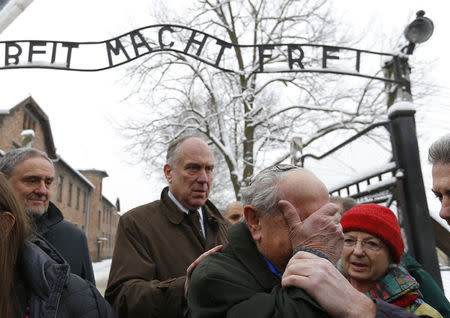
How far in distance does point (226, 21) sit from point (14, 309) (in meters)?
15.6

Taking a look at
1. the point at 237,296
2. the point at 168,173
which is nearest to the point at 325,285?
the point at 237,296

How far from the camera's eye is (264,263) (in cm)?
126

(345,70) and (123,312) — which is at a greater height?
(345,70)

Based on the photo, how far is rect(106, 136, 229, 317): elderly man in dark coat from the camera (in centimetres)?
190

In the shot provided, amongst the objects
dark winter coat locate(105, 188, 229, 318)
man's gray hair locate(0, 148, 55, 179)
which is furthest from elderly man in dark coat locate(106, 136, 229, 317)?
man's gray hair locate(0, 148, 55, 179)

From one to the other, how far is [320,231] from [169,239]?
131 centimetres

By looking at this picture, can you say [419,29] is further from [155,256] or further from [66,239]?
[66,239]

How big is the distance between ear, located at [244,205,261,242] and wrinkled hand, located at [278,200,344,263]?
14 centimetres

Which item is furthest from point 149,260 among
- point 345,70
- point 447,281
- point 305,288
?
point 345,70

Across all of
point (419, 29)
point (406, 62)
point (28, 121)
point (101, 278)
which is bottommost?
point (101, 278)

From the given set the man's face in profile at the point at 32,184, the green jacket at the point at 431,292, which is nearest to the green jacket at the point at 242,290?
the green jacket at the point at 431,292

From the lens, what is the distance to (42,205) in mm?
2791

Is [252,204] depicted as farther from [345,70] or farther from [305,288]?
[345,70]

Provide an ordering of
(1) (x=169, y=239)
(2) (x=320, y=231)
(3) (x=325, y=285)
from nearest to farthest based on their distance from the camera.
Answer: (3) (x=325, y=285), (2) (x=320, y=231), (1) (x=169, y=239)
